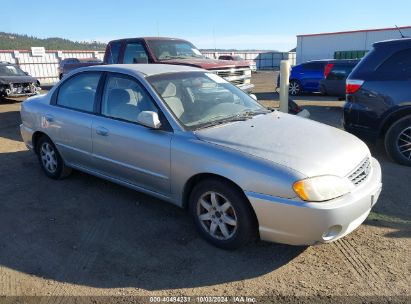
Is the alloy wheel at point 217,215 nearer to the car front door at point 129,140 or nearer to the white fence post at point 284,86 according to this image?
the car front door at point 129,140

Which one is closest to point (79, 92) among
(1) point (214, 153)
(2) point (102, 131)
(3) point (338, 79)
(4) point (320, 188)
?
(2) point (102, 131)

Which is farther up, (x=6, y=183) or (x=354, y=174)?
(x=354, y=174)

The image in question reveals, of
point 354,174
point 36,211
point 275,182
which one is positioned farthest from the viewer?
point 36,211

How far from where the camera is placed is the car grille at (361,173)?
316 centimetres

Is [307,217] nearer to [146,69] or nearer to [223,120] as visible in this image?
[223,120]

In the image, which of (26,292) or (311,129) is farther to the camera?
(311,129)

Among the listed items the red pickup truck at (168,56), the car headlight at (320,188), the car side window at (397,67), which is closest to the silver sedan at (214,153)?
the car headlight at (320,188)

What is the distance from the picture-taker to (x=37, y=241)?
12.1 ft

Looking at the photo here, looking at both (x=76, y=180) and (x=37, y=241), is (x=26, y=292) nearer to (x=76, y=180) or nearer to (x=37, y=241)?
(x=37, y=241)

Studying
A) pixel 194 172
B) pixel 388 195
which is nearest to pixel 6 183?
pixel 194 172

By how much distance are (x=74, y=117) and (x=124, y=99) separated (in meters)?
0.86

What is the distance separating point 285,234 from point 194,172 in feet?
3.18

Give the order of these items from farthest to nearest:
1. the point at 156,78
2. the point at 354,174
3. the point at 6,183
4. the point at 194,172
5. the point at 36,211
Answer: the point at 6,183
the point at 36,211
the point at 156,78
the point at 194,172
the point at 354,174

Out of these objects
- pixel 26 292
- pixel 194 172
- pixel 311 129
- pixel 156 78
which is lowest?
pixel 26 292
